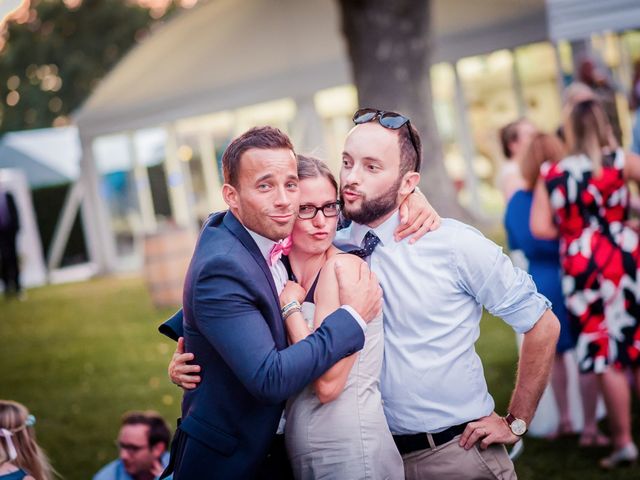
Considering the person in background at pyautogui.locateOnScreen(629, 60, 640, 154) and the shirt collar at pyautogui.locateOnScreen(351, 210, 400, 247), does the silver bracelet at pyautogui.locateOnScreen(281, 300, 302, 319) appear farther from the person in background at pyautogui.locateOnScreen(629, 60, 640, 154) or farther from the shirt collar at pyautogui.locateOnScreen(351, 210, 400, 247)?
the person in background at pyautogui.locateOnScreen(629, 60, 640, 154)

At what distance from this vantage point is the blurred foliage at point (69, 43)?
43594 millimetres

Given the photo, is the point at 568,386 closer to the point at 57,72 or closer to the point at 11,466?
the point at 11,466

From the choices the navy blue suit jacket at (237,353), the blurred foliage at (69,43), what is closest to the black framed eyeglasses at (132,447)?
the navy blue suit jacket at (237,353)

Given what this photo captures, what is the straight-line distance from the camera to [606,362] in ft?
17.0

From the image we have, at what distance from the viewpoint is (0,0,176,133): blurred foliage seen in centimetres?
4359

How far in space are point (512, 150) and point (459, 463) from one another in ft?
12.1

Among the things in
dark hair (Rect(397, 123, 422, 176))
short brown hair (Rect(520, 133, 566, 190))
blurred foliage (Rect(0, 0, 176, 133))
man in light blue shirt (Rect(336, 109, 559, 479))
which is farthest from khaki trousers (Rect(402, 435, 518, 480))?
blurred foliage (Rect(0, 0, 176, 133))

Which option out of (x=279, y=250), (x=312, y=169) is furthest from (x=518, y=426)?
(x=312, y=169)

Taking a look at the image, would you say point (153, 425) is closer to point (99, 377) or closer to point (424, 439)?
point (424, 439)

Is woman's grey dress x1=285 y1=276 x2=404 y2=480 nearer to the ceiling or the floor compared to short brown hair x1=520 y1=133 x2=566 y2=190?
nearer to the floor

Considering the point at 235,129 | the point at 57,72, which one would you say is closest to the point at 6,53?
the point at 57,72

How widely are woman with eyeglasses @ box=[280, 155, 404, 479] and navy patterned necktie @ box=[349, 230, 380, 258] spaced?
11cm

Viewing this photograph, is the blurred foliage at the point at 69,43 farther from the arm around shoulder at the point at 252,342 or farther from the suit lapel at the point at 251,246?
the arm around shoulder at the point at 252,342

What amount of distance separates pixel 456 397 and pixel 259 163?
986mm
